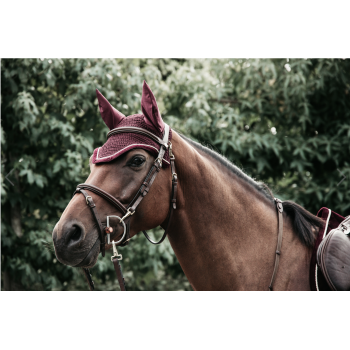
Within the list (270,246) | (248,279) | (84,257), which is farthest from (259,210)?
(84,257)

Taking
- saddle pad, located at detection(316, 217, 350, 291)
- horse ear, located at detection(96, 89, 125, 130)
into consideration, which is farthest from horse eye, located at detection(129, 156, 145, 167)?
saddle pad, located at detection(316, 217, 350, 291)

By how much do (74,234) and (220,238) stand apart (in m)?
0.88

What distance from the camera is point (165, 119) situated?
487 cm

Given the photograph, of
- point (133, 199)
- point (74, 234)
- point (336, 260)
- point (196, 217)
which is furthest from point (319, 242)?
point (74, 234)

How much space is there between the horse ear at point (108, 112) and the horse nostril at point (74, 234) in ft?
2.42

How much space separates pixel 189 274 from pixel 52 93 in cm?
369

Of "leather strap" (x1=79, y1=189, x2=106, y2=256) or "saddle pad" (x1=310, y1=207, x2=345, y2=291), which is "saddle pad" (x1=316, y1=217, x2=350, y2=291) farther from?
"leather strap" (x1=79, y1=189, x2=106, y2=256)

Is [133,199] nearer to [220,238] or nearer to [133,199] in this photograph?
[133,199]

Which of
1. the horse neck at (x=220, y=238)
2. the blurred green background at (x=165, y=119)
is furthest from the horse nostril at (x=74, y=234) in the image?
the blurred green background at (x=165, y=119)

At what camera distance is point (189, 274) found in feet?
6.88

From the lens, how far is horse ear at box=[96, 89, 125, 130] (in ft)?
6.85

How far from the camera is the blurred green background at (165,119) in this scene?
14.5 feet

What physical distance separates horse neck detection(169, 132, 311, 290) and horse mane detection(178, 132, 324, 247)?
8 cm

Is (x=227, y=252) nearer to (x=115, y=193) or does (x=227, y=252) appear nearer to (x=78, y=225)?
(x=115, y=193)
